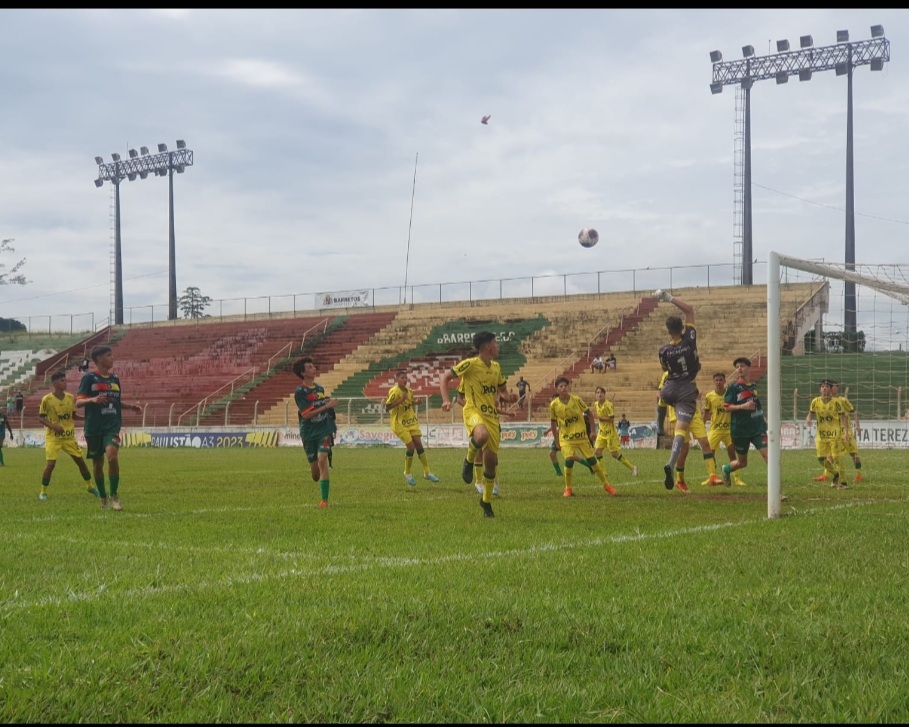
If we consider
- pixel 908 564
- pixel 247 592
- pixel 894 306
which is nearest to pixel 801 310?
pixel 894 306

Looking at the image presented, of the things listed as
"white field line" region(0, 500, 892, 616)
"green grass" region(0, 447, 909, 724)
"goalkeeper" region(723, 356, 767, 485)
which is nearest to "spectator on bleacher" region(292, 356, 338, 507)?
"green grass" region(0, 447, 909, 724)

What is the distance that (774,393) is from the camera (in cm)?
1076

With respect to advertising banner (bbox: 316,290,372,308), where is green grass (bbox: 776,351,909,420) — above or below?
below

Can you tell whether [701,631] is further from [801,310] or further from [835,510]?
[801,310]

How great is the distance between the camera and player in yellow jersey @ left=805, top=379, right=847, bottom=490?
1622cm

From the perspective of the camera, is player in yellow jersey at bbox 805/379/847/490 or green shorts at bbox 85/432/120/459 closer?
green shorts at bbox 85/432/120/459

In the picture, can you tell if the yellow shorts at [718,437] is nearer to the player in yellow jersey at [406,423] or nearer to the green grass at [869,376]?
the player in yellow jersey at [406,423]

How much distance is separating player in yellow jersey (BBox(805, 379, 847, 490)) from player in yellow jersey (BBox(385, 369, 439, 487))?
6313 millimetres

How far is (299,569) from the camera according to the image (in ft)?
23.6

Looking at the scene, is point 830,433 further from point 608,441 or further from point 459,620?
point 459,620

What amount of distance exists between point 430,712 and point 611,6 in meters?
2.56

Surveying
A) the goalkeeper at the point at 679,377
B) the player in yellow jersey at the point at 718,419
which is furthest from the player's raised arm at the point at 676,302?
the player in yellow jersey at the point at 718,419

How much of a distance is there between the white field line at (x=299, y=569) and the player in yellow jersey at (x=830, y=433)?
19.6ft

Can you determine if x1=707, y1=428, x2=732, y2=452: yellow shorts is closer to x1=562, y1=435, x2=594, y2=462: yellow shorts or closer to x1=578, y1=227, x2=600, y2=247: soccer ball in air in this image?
x1=562, y1=435, x2=594, y2=462: yellow shorts
